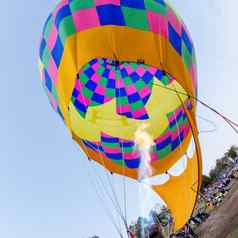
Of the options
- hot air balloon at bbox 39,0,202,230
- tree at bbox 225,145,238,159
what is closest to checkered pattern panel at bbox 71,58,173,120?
hot air balloon at bbox 39,0,202,230

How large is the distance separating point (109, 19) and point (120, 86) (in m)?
4.95

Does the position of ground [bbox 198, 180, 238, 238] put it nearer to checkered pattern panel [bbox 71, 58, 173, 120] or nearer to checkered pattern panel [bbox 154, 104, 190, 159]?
checkered pattern panel [bbox 154, 104, 190, 159]

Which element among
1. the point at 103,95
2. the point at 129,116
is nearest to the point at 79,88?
the point at 103,95

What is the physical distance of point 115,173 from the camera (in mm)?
15352

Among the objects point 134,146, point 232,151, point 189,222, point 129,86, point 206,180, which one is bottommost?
point 206,180

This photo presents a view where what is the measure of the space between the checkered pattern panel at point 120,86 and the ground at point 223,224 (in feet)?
16.2

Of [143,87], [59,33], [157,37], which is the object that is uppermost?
[59,33]

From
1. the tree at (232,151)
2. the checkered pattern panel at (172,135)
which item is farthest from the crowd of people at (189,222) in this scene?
the tree at (232,151)

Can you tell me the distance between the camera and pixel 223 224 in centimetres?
1541

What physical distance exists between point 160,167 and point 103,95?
350 centimetres

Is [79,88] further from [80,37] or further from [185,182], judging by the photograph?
[185,182]

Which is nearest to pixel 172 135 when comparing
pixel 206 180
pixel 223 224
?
pixel 223 224

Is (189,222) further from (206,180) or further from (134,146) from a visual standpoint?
(206,180)

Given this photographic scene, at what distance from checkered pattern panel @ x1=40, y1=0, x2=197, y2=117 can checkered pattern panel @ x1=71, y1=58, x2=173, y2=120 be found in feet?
9.92
